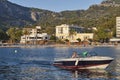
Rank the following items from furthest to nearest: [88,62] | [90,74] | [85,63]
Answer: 1. [85,63]
2. [88,62]
3. [90,74]

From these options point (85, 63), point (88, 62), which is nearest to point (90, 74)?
point (88, 62)

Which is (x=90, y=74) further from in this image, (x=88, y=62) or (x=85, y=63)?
(x=85, y=63)

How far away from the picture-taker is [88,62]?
6512 centimetres

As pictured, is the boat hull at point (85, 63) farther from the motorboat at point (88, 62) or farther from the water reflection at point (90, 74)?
the water reflection at point (90, 74)

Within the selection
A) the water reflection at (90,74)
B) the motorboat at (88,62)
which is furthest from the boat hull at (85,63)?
the water reflection at (90,74)

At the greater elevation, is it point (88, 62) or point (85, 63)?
point (88, 62)

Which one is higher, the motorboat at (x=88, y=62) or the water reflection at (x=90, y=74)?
the motorboat at (x=88, y=62)

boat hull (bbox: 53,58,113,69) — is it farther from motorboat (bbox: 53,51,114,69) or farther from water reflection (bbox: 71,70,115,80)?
water reflection (bbox: 71,70,115,80)

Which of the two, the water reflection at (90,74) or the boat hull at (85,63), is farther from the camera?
the boat hull at (85,63)

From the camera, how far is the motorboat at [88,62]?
64312mm

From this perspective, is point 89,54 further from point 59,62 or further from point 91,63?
point 59,62

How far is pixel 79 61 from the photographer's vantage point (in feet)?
214

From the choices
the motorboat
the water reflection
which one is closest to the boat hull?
the motorboat

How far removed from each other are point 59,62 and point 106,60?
9.19 m
